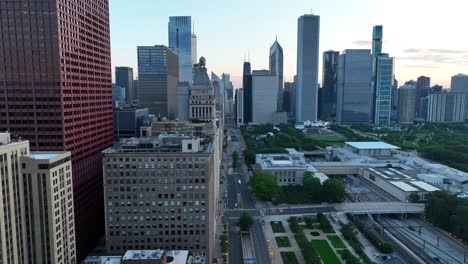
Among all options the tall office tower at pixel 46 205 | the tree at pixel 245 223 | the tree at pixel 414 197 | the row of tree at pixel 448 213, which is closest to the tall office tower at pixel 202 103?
the tree at pixel 245 223

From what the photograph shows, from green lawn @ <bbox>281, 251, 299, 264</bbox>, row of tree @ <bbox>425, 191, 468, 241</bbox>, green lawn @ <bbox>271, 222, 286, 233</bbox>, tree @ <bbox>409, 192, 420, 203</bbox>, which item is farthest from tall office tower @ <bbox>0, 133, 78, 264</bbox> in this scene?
tree @ <bbox>409, 192, 420, 203</bbox>

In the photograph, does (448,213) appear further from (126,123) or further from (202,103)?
(126,123)

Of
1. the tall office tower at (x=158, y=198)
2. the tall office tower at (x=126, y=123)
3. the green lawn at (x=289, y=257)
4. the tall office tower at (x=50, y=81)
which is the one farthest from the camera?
the tall office tower at (x=126, y=123)

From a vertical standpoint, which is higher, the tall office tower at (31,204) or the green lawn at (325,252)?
the tall office tower at (31,204)

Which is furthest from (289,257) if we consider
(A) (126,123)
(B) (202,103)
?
(A) (126,123)

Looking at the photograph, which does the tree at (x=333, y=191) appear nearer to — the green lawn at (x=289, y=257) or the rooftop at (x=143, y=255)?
the green lawn at (x=289, y=257)

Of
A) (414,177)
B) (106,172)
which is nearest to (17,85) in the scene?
(106,172)

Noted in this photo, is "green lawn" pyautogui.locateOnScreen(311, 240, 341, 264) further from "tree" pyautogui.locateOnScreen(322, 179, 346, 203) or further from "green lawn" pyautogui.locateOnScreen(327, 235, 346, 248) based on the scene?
"tree" pyautogui.locateOnScreen(322, 179, 346, 203)
